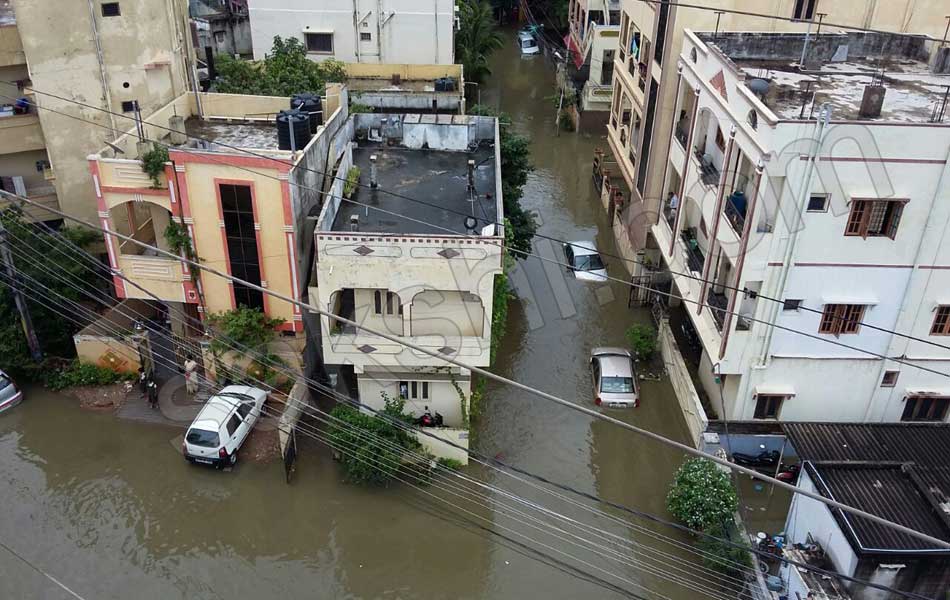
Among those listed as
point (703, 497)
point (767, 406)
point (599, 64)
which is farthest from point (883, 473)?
point (599, 64)

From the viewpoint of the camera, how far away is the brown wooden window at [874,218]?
18016 mm

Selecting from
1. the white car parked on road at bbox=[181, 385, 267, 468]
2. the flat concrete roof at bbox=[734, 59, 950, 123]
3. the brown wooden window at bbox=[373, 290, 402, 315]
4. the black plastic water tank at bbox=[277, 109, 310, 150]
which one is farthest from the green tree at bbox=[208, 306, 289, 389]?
the flat concrete roof at bbox=[734, 59, 950, 123]

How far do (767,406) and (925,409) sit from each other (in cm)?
424

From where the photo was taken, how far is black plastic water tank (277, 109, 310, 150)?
2095 centimetres

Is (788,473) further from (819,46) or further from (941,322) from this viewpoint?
(819,46)

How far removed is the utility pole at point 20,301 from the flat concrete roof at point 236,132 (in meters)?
5.72

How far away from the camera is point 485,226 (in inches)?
782

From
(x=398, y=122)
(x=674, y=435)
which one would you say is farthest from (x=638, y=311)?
(x=398, y=122)

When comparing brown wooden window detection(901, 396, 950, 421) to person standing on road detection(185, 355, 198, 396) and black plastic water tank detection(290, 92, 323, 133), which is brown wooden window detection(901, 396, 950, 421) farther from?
person standing on road detection(185, 355, 198, 396)

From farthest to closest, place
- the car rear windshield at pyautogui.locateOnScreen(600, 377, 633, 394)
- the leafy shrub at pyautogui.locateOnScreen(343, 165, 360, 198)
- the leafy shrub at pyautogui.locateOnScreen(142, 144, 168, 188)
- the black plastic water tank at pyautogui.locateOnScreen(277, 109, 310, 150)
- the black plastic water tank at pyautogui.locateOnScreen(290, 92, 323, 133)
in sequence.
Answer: the car rear windshield at pyautogui.locateOnScreen(600, 377, 633, 394) < the black plastic water tank at pyautogui.locateOnScreen(290, 92, 323, 133) < the leafy shrub at pyautogui.locateOnScreen(343, 165, 360, 198) < the black plastic water tank at pyautogui.locateOnScreen(277, 109, 310, 150) < the leafy shrub at pyautogui.locateOnScreen(142, 144, 168, 188)

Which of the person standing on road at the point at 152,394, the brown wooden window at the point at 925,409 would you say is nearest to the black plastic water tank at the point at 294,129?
the person standing on road at the point at 152,394

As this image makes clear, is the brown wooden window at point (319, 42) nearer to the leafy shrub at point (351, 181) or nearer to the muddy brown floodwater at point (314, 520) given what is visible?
the leafy shrub at point (351, 181)

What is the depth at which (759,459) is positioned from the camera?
2047cm

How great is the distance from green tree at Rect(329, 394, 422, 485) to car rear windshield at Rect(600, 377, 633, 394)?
6.48 metres
